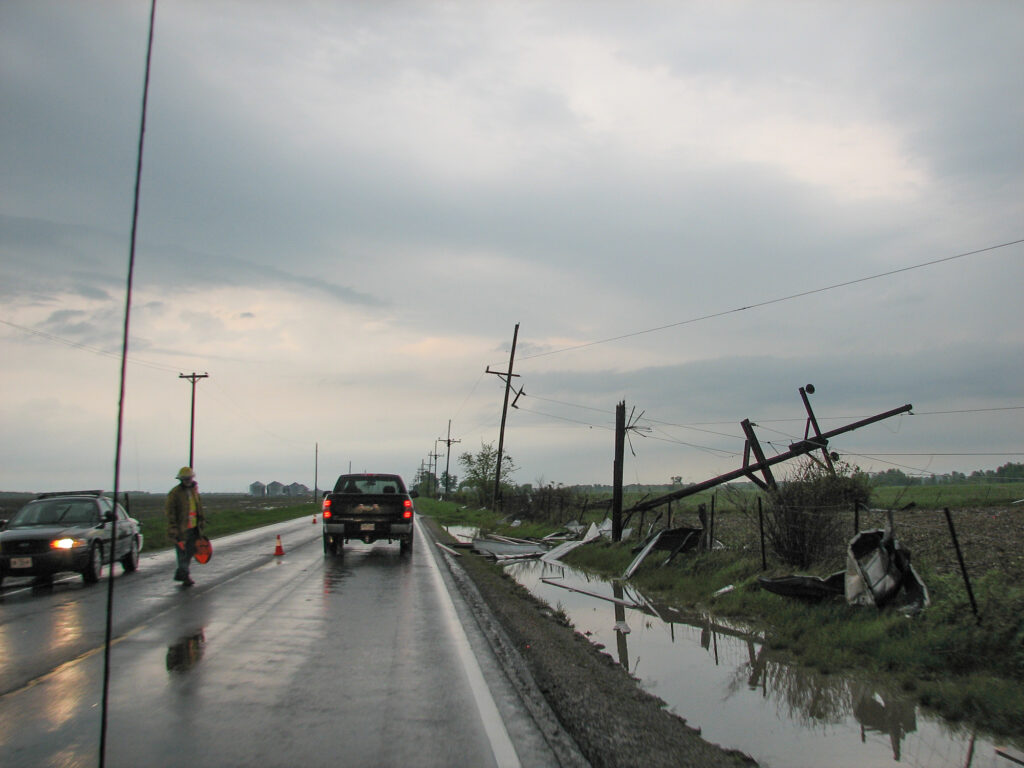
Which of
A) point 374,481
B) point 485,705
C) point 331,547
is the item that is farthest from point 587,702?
point 374,481

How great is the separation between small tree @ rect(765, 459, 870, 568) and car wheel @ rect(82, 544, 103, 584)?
12103 millimetres

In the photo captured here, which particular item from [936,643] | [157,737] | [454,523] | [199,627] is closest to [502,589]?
[199,627]

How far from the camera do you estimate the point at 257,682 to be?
677cm

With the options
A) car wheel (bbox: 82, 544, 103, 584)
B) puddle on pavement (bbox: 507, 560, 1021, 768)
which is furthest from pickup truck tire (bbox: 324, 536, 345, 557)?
puddle on pavement (bbox: 507, 560, 1021, 768)

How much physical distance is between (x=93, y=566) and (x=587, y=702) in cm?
1116

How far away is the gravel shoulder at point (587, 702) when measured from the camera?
17.2 ft

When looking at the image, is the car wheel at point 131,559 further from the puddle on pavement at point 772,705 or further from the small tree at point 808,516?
the small tree at point 808,516

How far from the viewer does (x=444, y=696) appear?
6445 millimetres

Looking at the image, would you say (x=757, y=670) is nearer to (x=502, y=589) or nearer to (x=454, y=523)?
(x=502, y=589)

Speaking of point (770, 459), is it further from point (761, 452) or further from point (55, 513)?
point (55, 513)

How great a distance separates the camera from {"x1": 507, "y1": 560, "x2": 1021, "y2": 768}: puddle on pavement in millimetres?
5738

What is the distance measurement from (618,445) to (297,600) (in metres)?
12.1

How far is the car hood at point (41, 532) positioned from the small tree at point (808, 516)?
12319 mm

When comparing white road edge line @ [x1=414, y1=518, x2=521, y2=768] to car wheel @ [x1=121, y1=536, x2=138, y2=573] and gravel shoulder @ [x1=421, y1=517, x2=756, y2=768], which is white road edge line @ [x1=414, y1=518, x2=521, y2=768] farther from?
car wheel @ [x1=121, y1=536, x2=138, y2=573]
